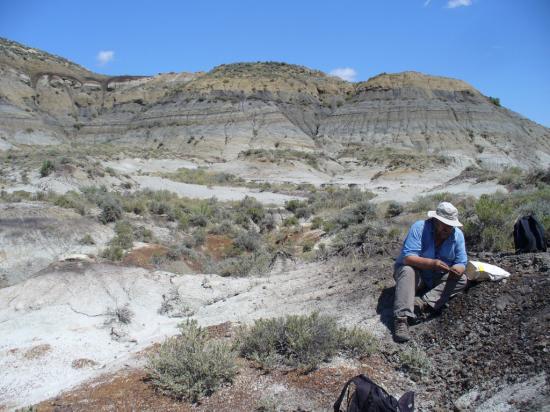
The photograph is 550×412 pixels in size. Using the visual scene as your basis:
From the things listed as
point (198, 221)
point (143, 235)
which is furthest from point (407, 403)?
point (198, 221)

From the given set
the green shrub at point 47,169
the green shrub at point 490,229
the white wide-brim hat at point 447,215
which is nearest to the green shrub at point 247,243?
the green shrub at point 490,229

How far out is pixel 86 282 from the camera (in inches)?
361

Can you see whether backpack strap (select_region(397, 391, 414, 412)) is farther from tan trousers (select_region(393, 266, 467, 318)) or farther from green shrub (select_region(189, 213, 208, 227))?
green shrub (select_region(189, 213, 208, 227))

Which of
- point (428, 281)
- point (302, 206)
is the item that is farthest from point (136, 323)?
point (302, 206)

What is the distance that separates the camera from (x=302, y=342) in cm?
500

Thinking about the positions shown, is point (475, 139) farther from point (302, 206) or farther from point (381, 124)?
point (302, 206)

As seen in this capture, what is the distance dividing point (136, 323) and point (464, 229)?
5956 mm

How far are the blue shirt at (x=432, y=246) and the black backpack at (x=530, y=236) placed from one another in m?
1.26

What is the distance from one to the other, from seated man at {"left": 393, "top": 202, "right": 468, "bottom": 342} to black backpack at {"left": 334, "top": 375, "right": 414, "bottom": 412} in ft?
4.70

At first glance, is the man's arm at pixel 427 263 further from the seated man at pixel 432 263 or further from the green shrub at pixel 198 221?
the green shrub at pixel 198 221

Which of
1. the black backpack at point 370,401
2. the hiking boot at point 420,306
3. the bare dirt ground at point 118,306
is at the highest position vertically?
the hiking boot at point 420,306

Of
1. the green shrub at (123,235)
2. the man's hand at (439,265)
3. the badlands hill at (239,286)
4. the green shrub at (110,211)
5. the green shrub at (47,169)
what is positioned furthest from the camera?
the green shrub at (47,169)

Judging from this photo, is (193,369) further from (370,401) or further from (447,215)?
(447,215)

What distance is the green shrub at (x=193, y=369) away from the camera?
4520 mm
